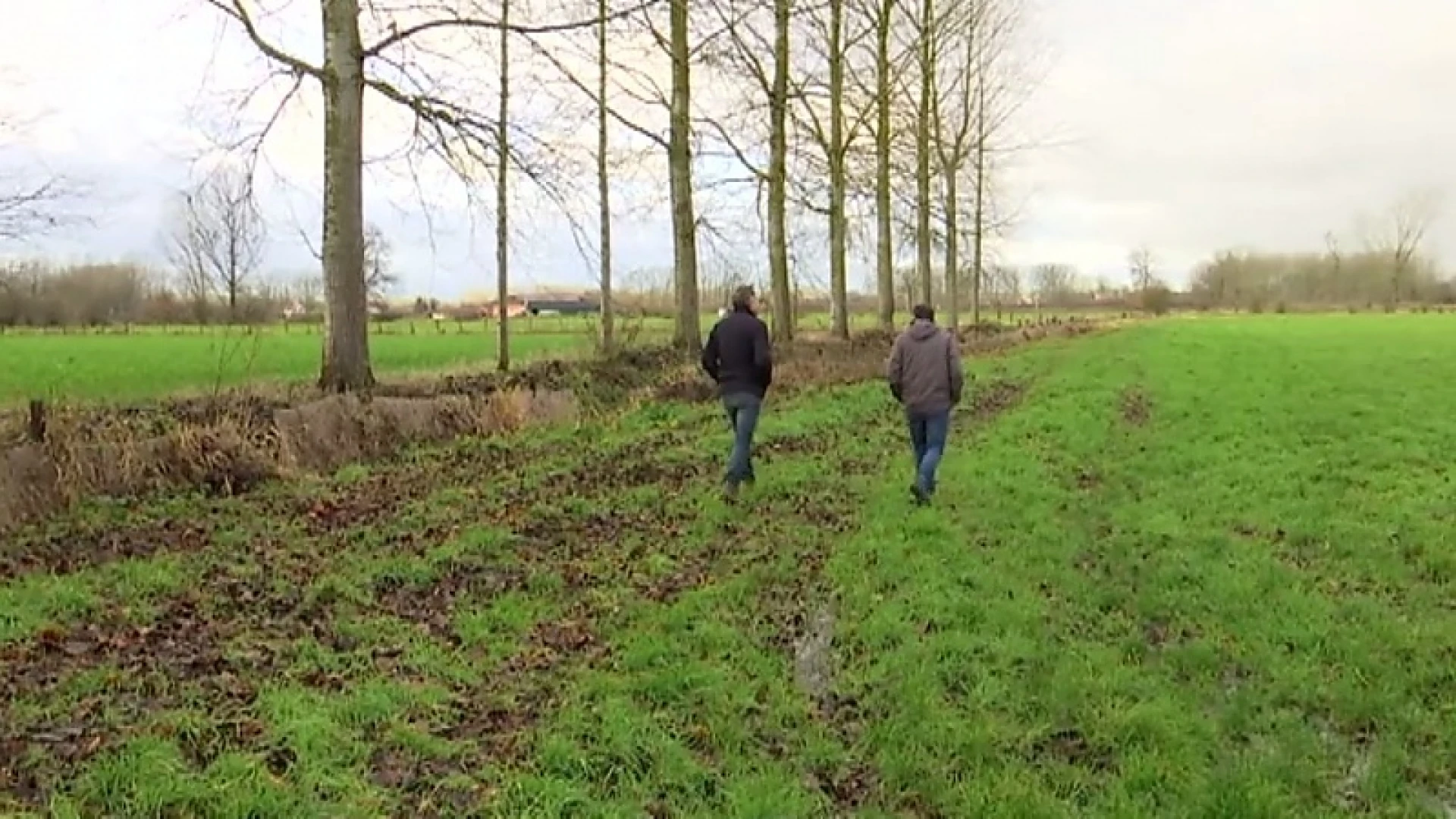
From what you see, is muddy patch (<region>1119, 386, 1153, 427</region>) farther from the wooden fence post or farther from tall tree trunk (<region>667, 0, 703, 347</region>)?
the wooden fence post

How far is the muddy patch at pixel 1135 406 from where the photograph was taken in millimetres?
19953

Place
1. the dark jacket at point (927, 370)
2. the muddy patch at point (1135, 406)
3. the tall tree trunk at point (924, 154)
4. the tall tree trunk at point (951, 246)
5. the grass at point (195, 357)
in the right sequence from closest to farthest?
the dark jacket at point (927, 370) < the grass at point (195, 357) < the muddy patch at point (1135, 406) < the tall tree trunk at point (924, 154) < the tall tree trunk at point (951, 246)

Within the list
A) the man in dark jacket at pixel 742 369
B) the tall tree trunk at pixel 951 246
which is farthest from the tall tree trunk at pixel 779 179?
the man in dark jacket at pixel 742 369

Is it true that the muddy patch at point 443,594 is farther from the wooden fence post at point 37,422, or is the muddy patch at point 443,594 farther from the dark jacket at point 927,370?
the wooden fence post at point 37,422

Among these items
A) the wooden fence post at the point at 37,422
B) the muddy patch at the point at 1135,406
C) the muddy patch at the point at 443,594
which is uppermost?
the wooden fence post at the point at 37,422

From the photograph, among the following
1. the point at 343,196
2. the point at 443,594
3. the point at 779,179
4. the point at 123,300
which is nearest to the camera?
the point at 443,594

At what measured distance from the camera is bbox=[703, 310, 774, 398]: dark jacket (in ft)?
39.9

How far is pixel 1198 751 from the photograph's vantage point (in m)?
5.73

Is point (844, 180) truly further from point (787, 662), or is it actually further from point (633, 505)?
point (787, 662)

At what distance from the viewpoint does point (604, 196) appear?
2870 cm

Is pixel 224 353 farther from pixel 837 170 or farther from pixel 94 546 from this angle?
pixel 837 170

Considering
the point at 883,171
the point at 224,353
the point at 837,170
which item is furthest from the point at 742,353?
the point at 883,171

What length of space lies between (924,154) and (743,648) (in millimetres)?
30411

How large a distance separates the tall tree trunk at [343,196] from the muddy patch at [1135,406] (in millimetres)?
12090
